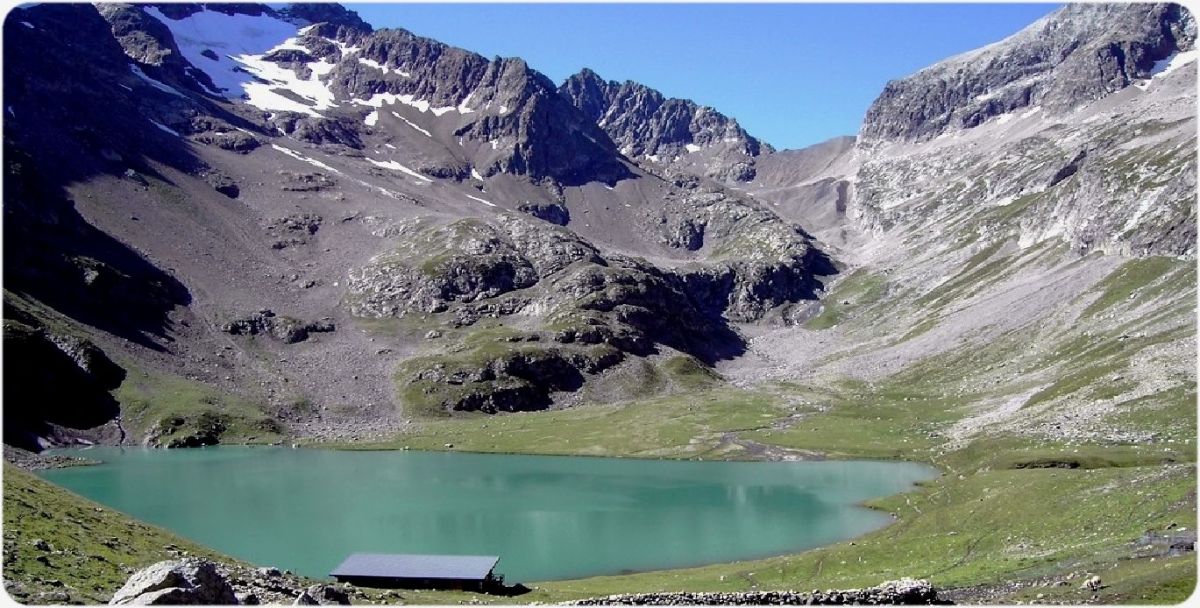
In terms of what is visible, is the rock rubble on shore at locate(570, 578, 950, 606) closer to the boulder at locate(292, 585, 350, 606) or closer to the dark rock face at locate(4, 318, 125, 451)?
the boulder at locate(292, 585, 350, 606)

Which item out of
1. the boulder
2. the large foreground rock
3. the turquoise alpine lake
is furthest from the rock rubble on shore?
the turquoise alpine lake

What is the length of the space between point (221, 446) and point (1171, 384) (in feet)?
502

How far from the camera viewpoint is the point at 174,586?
2244 centimetres

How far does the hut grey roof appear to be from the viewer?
50.9m

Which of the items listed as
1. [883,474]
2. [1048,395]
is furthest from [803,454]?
[1048,395]

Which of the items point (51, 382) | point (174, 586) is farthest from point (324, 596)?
point (51, 382)

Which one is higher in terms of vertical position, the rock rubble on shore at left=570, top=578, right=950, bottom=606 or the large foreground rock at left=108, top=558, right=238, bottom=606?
the large foreground rock at left=108, top=558, right=238, bottom=606

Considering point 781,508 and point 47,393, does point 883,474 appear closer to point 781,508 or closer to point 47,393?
point 781,508

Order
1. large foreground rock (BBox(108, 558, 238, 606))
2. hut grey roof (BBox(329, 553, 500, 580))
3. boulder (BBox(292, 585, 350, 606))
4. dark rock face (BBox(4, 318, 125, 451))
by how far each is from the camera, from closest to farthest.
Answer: large foreground rock (BBox(108, 558, 238, 606)) → boulder (BBox(292, 585, 350, 606)) → hut grey roof (BBox(329, 553, 500, 580)) → dark rock face (BBox(4, 318, 125, 451))

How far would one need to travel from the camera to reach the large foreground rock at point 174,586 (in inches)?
875

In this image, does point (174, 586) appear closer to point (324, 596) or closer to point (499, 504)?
point (324, 596)

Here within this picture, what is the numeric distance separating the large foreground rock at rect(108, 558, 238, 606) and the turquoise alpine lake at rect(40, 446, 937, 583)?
37756mm

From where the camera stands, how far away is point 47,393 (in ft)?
481

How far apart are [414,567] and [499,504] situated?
151ft
